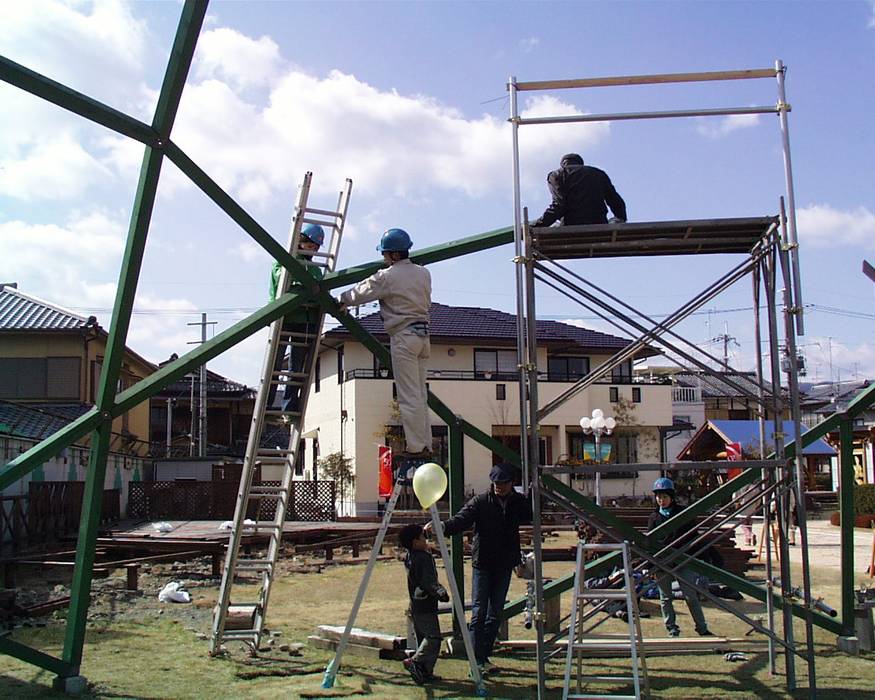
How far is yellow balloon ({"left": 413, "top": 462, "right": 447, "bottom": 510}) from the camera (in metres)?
6.84

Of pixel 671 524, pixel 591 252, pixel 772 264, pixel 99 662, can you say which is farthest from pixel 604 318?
pixel 99 662

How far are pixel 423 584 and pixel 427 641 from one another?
0.44 m

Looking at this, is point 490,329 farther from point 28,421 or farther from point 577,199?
point 577,199

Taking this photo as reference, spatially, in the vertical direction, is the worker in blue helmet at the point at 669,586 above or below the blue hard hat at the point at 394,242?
below

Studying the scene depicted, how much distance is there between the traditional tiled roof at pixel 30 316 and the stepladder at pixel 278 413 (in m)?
23.7

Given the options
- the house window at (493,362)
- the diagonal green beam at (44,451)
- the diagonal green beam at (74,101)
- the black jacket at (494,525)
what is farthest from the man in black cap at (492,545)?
the house window at (493,362)

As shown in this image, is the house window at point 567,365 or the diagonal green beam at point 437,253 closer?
the diagonal green beam at point 437,253

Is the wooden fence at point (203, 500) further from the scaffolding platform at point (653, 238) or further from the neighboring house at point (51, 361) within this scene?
the scaffolding platform at point (653, 238)

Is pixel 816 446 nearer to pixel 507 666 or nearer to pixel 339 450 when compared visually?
pixel 339 450

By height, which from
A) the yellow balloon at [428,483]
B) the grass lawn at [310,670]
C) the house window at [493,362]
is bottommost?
the grass lawn at [310,670]

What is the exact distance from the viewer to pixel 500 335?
35594 mm

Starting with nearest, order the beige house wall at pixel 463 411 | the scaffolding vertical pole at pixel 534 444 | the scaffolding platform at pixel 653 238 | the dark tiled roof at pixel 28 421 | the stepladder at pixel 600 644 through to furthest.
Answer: the stepladder at pixel 600 644, the scaffolding vertical pole at pixel 534 444, the scaffolding platform at pixel 653 238, the dark tiled roof at pixel 28 421, the beige house wall at pixel 463 411

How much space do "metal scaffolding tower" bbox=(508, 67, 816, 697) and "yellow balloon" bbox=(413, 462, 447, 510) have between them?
2.32ft

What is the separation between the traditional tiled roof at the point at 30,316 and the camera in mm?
29969
